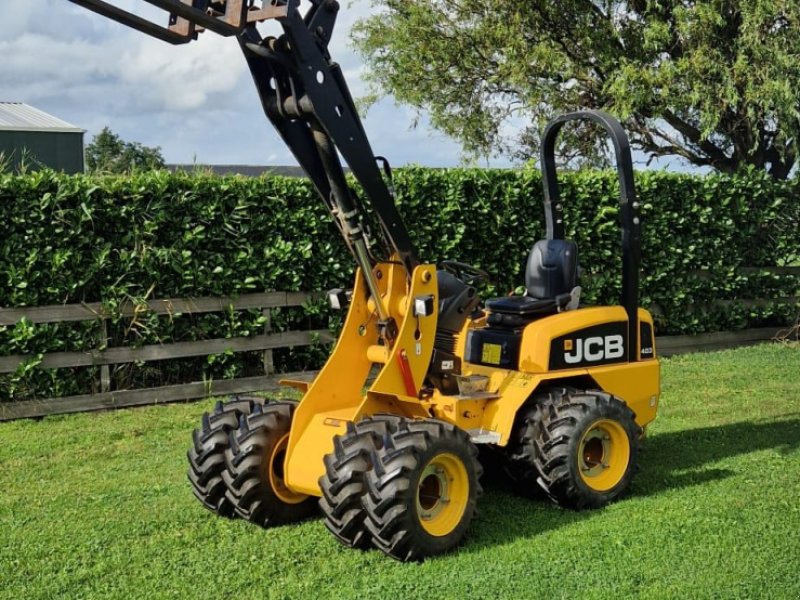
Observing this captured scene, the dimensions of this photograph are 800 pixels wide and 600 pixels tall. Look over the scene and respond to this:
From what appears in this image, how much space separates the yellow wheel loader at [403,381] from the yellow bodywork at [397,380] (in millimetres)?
10

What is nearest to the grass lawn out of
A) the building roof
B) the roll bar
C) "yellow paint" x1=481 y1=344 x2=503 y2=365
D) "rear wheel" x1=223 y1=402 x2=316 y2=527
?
"rear wheel" x1=223 y1=402 x2=316 y2=527

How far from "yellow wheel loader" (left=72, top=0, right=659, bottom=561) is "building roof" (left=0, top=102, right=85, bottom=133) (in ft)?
86.3

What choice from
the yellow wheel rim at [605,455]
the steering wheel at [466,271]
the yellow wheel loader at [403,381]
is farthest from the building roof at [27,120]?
the yellow wheel rim at [605,455]

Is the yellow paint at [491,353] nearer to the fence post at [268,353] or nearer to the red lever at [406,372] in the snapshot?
the red lever at [406,372]

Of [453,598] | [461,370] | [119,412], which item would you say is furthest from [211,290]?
[453,598]

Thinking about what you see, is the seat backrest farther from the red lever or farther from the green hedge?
the green hedge

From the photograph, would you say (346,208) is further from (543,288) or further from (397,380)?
(543,288)

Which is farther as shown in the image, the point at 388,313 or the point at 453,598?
the point at 388,313

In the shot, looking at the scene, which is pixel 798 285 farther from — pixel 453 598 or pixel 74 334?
pixel 453 598

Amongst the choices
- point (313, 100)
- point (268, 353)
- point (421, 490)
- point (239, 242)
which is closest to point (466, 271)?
point (421, 490)

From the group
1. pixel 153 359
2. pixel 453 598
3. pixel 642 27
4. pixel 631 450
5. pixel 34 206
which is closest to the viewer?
pixel 453 598

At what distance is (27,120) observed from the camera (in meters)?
30.9

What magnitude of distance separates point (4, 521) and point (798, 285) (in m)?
11.9

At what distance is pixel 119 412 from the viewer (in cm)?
884
